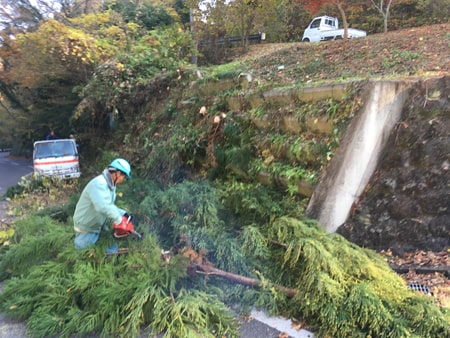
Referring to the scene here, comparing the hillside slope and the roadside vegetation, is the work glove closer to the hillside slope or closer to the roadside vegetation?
the roadside vegetation

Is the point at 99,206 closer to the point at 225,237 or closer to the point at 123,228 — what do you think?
the point at 123,228

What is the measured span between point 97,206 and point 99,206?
0.10 feet

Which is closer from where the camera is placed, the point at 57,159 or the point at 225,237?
the point at 225,237

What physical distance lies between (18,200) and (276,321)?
9.73 metres

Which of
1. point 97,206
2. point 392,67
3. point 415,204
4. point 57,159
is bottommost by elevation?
point 57,159

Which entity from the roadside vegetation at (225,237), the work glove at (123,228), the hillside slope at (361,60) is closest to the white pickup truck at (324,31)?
the hillside slope at (361,60)

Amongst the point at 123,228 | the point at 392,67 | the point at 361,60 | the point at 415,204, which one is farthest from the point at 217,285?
the point at 361,60

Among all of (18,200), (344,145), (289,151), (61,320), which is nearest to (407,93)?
(344,145)

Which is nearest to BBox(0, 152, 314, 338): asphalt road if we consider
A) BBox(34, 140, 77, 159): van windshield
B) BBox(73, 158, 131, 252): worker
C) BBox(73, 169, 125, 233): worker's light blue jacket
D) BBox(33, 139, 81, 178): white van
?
BBox(73, 158, 131, 252): worker

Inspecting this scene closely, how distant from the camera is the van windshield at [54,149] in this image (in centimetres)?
1334

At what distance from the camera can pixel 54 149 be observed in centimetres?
1355

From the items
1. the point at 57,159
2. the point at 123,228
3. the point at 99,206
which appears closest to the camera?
the point at 99,206

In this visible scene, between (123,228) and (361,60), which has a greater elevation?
(361,60)

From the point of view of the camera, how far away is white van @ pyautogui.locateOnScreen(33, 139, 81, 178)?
12.8m
